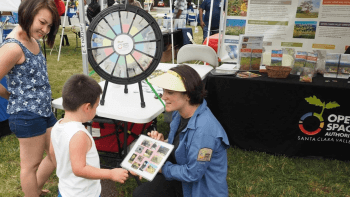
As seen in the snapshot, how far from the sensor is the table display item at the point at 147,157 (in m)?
1.47

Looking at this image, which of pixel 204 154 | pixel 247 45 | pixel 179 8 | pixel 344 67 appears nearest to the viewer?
pixel 204 154

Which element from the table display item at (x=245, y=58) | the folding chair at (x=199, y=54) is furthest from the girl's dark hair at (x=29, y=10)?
the table display item at (x=245, y=58)

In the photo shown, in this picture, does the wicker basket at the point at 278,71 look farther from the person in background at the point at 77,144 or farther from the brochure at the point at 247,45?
the person in background at the point at 77,144

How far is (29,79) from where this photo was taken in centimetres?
165

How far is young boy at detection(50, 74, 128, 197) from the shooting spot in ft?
4.08

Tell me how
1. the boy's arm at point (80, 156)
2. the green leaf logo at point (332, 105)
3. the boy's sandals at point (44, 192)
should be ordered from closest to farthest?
the boy's arm at point (80, 156)
the boy's sandals at point (44, 192)
the green leaf logo at point (332, 105)

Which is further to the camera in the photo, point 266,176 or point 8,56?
point 266,176

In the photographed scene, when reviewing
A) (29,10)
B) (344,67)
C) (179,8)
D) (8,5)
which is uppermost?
(179,8)

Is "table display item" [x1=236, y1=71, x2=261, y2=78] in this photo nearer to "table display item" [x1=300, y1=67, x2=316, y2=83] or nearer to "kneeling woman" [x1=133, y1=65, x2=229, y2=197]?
"table display item" [x1=300, y1=67, x2=316, y2=83]

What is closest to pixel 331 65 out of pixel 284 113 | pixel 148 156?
pixel 284 113

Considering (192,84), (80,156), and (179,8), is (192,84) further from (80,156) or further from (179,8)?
(179,8)

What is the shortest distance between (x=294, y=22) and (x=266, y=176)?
192 centimetres

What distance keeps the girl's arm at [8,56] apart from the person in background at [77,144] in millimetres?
453

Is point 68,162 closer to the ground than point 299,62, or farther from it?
closer to the ground
